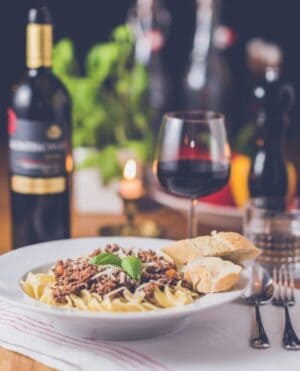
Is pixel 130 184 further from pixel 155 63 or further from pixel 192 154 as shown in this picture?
pixel 155 63

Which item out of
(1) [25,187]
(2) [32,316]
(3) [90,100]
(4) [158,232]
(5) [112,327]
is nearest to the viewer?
(5) [112,327]

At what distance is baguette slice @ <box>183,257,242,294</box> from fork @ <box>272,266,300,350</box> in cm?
10

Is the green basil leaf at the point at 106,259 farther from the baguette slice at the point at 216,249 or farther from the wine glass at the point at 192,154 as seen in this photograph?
the wine glass at the point at 192,154

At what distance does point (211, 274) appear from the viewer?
1.12m

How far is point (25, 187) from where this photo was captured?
1578 millimetres

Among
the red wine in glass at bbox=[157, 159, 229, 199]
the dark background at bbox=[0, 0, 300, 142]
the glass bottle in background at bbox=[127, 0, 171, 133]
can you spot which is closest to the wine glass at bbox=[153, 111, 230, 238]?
the red wine in glass at bbox=[157, 159, 229, 199]

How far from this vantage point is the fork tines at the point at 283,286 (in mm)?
1265

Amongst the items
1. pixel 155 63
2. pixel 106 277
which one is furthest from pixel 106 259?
pixel 155 63

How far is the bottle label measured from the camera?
1544mm

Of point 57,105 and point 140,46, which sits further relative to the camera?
point 140,46

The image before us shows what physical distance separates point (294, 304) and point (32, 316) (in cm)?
41

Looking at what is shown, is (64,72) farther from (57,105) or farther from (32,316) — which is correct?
(32,316)

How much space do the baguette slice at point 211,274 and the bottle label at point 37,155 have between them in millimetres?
487

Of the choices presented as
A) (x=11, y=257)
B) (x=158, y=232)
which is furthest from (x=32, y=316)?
(x=158, y=232)
